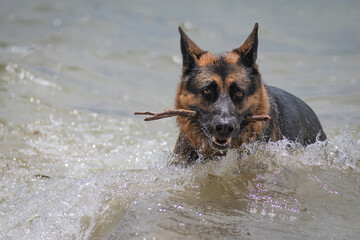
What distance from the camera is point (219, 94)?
481 centimetres

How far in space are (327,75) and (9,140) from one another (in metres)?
8.87

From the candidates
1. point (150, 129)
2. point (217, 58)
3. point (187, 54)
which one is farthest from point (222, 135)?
point (150, 129)

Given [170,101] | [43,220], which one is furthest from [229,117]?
[170,101]

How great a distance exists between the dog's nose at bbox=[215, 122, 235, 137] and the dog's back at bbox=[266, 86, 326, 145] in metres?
0.88

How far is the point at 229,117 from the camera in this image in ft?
15.0

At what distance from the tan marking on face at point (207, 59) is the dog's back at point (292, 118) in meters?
0.77

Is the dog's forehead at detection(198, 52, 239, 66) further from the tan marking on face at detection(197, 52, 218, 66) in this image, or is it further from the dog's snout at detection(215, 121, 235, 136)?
the dog's snout at detection(215, 121, 235, 136)

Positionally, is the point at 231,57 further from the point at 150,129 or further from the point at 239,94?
the point at 150,129

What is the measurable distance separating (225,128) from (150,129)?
5.03 metres

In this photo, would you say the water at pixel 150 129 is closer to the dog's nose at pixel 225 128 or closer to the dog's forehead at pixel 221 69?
the dog's nose at pixel 225 128

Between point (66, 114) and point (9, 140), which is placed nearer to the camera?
Result: point (9, 140)

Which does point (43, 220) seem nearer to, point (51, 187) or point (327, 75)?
point (51, 187)

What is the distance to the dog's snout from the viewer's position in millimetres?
4480

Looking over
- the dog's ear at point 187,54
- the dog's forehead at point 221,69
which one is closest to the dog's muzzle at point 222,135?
the dog's forehead at point 221,69
